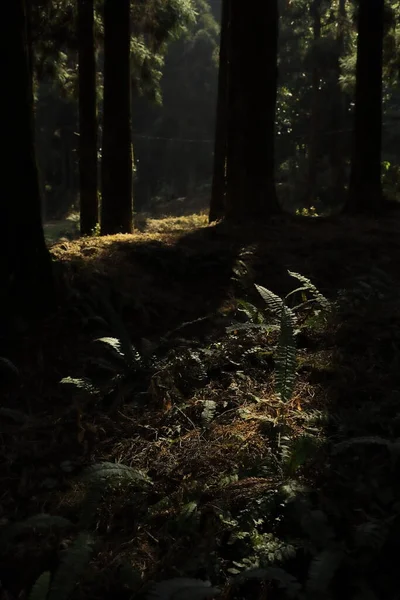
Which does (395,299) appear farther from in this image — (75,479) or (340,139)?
(340,139)

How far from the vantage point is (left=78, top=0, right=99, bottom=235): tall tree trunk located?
1251 centimetres

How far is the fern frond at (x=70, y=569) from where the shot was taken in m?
2.51

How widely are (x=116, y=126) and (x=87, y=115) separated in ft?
5.61

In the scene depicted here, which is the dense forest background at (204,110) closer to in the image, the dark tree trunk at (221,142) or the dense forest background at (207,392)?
the dark tree trunk at (221,142)

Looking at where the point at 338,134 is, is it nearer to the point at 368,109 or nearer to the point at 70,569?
the point at 368,109

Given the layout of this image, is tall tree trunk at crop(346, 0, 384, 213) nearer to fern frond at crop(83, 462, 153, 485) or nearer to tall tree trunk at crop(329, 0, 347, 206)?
fern frond at crop(83, 462, 153, 485)

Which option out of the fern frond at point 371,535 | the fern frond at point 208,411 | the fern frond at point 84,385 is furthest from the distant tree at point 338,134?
the fern frond at point 371,535

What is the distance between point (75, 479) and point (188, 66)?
6923 cm

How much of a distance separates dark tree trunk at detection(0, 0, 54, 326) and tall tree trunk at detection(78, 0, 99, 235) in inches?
320

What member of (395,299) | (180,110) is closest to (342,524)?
(395,299)

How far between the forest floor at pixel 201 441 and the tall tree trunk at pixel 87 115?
6.91 metres

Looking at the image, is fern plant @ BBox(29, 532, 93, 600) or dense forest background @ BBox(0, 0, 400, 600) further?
dense forest background @ BBox(0, 0, 400, 600)

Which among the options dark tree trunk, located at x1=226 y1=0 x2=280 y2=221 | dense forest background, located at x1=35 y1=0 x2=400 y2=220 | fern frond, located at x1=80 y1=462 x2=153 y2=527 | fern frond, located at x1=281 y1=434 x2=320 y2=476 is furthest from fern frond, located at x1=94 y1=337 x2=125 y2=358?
dense forest background, located at x1=35 y1=0 x2=400 y2=220

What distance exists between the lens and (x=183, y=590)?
7.98 ft
